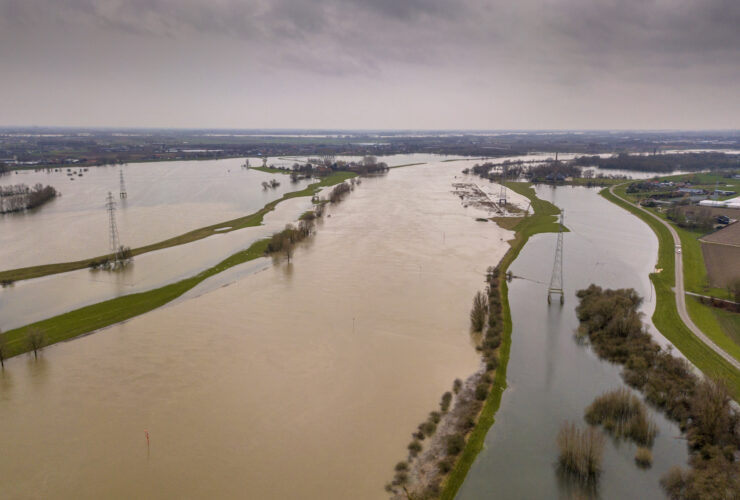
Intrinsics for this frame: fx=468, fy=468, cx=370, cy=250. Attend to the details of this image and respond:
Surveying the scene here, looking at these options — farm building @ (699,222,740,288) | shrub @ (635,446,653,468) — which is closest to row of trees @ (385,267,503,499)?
shrub @ (635,446,653,468)

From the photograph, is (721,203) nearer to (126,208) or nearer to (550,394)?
(550,394)

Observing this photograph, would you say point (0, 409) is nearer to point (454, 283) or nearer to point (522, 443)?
point (522, 443)

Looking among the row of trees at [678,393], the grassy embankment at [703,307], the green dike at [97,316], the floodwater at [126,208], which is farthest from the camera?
the floodwater at [126,208]

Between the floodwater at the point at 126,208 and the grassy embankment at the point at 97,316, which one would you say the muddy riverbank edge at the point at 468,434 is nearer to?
the grassy embankment at the point at 97,316

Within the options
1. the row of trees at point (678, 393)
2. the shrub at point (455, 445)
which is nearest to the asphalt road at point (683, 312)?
the row of trees at point (678, 393)

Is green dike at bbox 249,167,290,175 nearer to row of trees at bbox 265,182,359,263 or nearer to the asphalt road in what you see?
row of trees at bbox 265,182,359,263

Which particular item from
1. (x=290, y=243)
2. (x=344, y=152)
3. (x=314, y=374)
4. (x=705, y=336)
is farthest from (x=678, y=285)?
(x=344, y=152)
